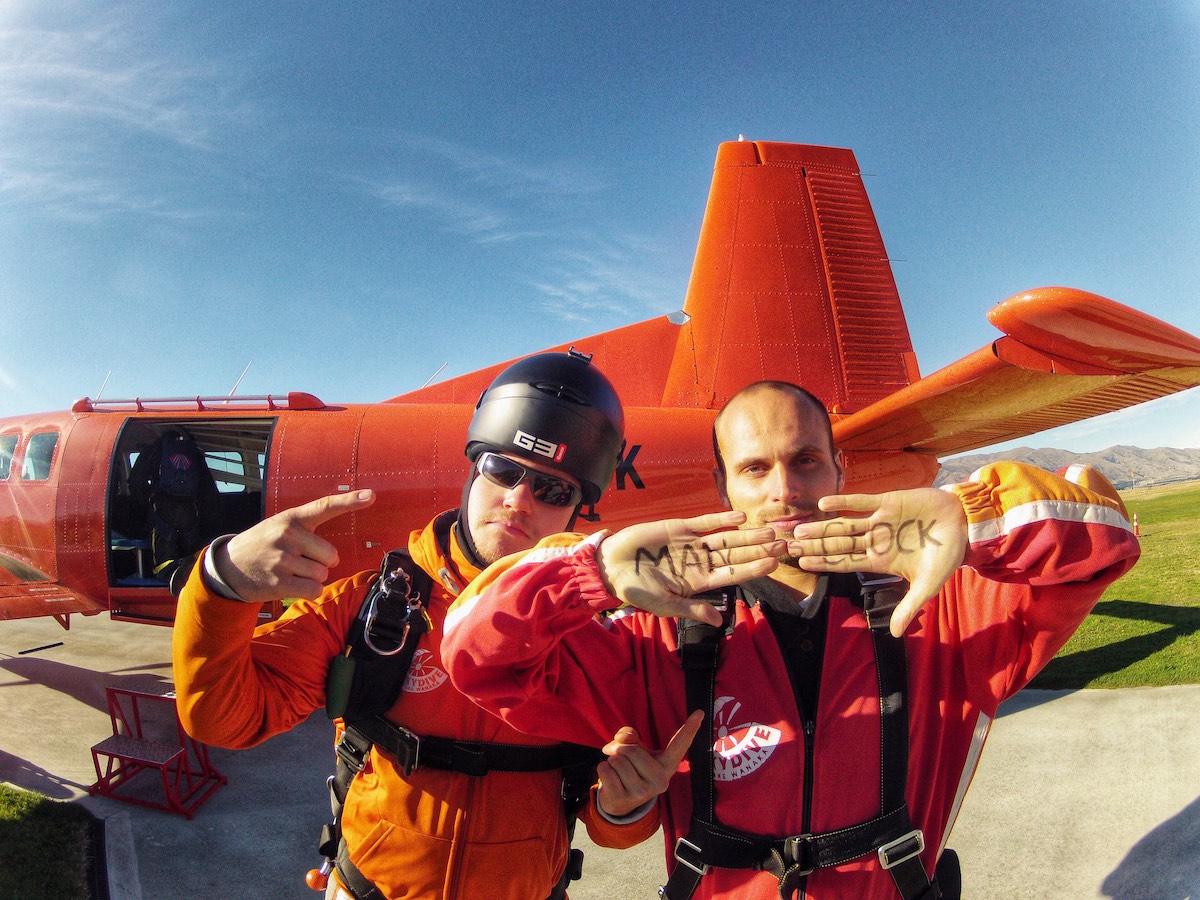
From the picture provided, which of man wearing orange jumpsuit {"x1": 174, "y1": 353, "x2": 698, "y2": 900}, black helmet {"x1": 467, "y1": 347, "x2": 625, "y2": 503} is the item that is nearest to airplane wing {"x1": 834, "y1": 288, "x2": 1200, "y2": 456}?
black helmet {"x1": 467, "y1": 347, "x2": 625, "y2": 503}

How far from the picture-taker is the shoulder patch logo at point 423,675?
1.72 metres

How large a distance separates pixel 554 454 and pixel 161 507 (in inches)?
247

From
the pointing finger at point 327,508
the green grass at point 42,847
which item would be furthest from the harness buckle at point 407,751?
the green grass at point 42,847

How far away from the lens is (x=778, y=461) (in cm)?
141

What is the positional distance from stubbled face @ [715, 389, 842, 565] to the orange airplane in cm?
288

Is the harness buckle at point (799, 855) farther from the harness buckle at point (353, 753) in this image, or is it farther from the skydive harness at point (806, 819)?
the harness buckle at point (353, 753)

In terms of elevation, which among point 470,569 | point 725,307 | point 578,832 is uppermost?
point 725,307

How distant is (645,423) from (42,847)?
566cm

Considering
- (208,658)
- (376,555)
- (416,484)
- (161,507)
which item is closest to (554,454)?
(208,658)

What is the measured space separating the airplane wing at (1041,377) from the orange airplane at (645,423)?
0.03m

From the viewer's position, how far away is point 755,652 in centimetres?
144

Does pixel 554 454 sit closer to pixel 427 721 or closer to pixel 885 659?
pixel 427 721

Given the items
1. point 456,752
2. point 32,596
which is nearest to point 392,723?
point 456,752

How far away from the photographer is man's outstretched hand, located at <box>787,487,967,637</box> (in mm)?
1091
